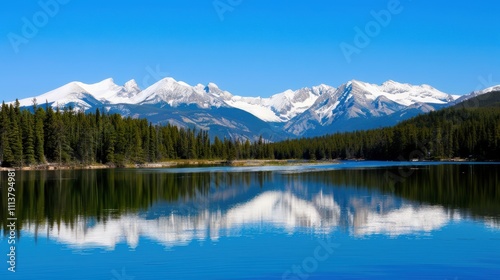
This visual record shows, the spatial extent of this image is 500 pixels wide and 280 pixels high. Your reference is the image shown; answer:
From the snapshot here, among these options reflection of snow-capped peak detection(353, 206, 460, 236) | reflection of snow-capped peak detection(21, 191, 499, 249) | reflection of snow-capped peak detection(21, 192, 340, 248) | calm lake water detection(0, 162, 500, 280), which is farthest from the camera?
reflection of snow-capped peak detection(353, 206, 460, 236)

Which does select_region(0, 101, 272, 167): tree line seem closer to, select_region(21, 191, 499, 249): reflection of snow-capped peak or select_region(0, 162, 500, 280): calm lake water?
select_region(0, 162, 500, 280): calm lake water

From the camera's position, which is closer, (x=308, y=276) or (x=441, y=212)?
(x=308, y=276)

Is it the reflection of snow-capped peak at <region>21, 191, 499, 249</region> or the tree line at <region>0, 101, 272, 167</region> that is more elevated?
the tree line at <region>0, 101, 272, 167</region>

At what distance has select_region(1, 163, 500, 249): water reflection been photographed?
3919 cm

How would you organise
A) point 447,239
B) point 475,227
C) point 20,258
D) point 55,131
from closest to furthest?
point 20,258 < point 447,239 < point 475,227 < point 55,131

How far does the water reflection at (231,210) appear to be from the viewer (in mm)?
39188

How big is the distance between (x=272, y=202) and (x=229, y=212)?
9114 mm

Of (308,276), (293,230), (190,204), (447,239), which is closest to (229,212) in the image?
(190,204)

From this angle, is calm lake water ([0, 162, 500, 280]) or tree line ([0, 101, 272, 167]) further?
tree line ([0, 101, 272, 167])

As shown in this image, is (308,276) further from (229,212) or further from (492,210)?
(492,210)

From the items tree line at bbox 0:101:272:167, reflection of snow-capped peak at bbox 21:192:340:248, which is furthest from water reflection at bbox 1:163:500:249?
tree line at bbox 0:101:272:167

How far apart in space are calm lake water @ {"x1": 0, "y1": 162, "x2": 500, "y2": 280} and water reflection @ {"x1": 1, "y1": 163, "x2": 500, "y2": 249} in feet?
0.31

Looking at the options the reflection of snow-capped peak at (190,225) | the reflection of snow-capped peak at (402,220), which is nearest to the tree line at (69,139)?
the reflection of snow-capped peak at (190,225)

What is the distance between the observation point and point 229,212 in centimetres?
4997
